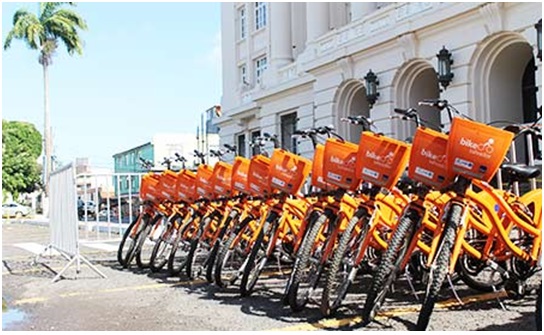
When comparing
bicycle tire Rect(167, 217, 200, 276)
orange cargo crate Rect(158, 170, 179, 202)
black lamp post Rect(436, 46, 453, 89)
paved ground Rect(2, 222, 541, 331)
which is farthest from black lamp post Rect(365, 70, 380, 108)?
paved ground Rect(2, 222, 541, 331)

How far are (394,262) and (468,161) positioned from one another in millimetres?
839

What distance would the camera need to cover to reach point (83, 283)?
748 centimetres

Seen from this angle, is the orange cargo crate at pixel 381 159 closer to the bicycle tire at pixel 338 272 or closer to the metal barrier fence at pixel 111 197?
the bicycle tire at pixel 338 272

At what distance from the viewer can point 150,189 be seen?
29.1 feet

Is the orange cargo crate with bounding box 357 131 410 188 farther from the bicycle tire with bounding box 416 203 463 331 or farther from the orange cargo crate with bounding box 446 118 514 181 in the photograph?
the bicycle tire with bounding box 416 203 463 331

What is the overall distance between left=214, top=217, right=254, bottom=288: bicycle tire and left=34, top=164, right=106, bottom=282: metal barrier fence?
6.55ft

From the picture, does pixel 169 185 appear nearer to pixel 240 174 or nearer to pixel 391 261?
pixel 240 174

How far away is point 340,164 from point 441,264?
4.87 ft

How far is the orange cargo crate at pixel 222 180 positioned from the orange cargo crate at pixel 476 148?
3570mm

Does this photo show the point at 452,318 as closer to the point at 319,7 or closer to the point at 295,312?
the point at 295,312

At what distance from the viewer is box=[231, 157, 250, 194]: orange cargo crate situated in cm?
718

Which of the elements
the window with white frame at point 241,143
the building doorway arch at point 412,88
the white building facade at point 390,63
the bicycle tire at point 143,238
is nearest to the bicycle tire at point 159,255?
the bicycle tire at point 143,238

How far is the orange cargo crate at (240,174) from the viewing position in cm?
718

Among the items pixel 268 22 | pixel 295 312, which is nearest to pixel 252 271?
pixel 295 312
